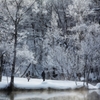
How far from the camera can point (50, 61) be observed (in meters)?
44.1

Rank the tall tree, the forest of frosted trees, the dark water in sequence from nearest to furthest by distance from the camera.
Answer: the dark water < the tall tree < the forest of frosted trees

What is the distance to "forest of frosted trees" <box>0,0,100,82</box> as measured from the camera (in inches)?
1084

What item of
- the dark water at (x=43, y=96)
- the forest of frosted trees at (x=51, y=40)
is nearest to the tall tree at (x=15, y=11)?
the forest of frosted trees at (x=51, y=40)

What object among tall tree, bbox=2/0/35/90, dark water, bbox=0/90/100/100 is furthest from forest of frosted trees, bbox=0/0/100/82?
dark water, bbox=0/90/100/100

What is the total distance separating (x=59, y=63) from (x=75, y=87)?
10247 millimetres

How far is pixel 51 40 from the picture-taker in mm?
47375

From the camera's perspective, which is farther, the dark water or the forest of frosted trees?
the forest of frosted trees

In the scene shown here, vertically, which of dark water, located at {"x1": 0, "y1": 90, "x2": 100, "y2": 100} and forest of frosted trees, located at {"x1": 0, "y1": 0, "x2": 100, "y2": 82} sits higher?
forest of frosted trees, located at {"x1": 0, "y1": 0, "x2": 100, "y2": 82}

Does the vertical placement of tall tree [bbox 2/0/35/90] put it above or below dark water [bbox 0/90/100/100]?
above

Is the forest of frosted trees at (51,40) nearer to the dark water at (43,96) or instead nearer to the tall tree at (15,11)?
the tall tree at (15,11)

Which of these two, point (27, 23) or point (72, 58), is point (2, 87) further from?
point (27, 23)

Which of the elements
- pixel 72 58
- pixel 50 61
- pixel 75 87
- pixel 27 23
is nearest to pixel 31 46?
pixel 27 23

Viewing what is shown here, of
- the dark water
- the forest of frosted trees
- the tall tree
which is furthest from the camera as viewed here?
the forest of frosted trees

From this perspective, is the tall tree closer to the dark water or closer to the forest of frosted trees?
the forest of frosted trees
